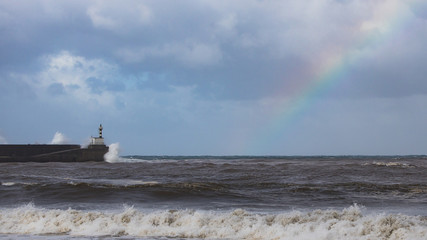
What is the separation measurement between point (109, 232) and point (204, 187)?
317 inches

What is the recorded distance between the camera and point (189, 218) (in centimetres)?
1090

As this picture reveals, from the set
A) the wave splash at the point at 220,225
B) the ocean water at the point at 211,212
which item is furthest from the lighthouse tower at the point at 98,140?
the wave splash at the point at 220,225

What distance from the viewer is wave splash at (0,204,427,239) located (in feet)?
30.9

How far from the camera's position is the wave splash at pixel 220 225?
9.43 m

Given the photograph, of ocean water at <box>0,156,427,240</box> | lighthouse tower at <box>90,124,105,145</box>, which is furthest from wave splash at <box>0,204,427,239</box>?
lighthouse tower at <box>90,124,105,145</box>

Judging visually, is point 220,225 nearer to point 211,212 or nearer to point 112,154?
point 211,212

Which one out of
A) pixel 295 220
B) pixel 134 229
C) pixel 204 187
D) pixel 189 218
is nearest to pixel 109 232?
pixel 134 229

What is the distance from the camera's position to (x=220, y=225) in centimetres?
1036

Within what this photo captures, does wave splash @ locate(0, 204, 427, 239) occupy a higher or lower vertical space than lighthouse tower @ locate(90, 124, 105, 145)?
lower

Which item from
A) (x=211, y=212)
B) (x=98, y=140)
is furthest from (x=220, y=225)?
(x=98, y=140)

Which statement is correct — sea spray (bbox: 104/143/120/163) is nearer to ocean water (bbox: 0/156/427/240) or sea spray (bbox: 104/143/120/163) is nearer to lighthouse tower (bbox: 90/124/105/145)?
lighthouse tower (bbox: 90/124/105/145)

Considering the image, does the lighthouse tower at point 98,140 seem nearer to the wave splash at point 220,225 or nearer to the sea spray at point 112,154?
the sea spray at point 112,154

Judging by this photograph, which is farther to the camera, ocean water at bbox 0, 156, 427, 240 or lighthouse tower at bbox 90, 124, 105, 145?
lighthouse tower at bbox 90, 124, 105, 145

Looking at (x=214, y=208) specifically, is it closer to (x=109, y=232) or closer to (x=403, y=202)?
(x=109, y=232)
